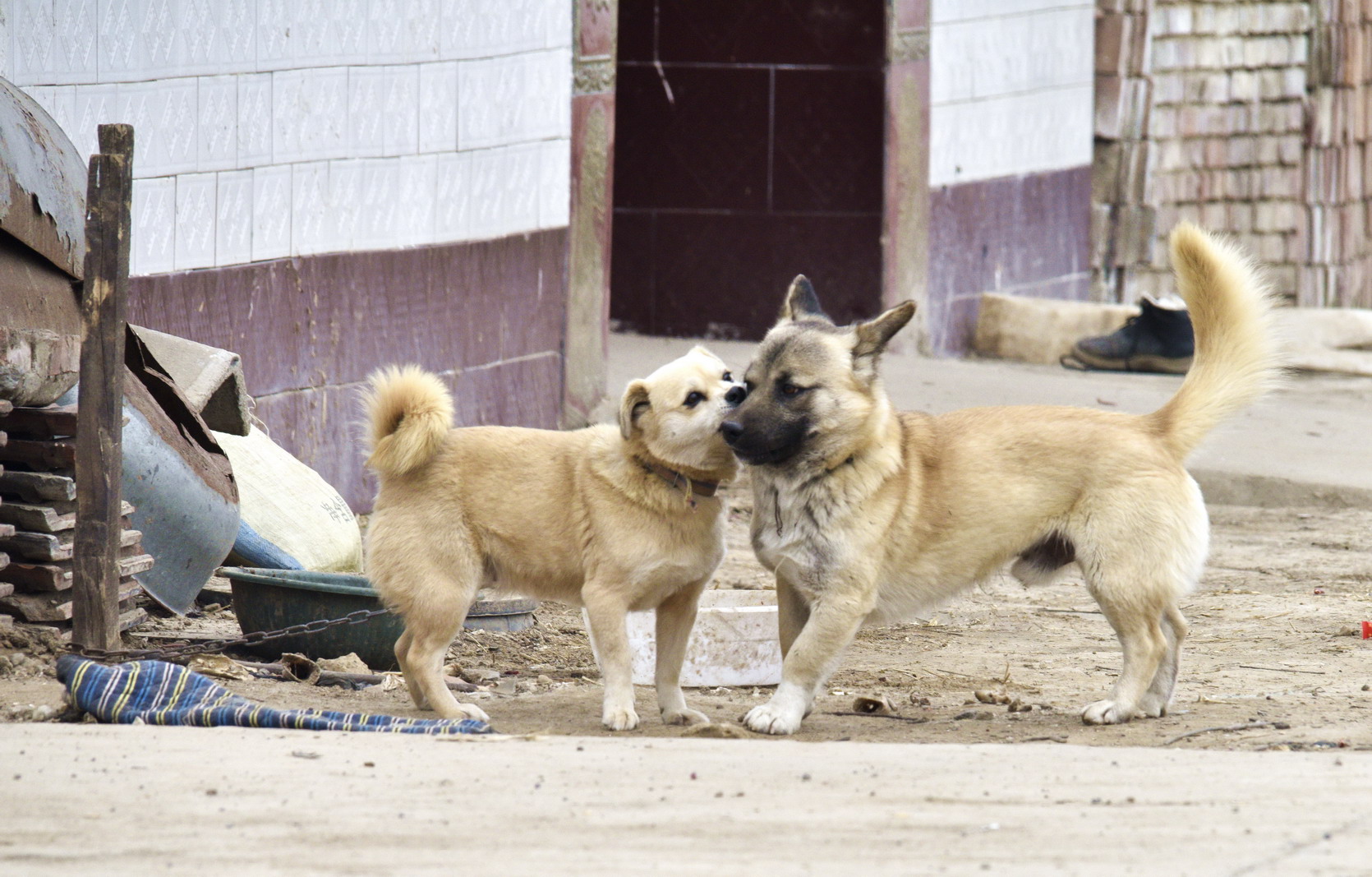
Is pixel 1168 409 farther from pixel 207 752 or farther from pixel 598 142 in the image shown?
pixel 598 142

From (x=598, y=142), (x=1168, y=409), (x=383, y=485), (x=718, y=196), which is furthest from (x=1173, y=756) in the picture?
(x=718, y=196)

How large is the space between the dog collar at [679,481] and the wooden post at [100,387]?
5.08 feet

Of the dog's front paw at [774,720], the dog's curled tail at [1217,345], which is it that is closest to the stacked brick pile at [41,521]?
the dog's front paw at [774,720]

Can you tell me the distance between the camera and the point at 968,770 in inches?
154

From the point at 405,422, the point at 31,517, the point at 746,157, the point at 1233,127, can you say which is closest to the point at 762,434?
the point at 405,422

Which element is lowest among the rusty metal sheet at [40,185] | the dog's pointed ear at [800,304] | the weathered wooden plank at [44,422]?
the weathered wooden plank at [44,422]

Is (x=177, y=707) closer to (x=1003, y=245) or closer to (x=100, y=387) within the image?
(x=100, y=387)

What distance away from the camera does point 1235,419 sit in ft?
27.0

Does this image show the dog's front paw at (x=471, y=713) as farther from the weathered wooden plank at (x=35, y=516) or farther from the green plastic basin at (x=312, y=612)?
the weathered wooden plank at (x=35, y=516)

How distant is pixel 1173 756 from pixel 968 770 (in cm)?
56

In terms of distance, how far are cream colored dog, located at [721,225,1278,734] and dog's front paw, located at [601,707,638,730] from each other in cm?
34

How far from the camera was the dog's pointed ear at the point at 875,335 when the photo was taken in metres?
4.91

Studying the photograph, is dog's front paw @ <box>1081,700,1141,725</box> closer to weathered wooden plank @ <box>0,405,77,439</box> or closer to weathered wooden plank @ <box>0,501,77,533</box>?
weathered wooden plank @ <box>0,501,77,533</box>

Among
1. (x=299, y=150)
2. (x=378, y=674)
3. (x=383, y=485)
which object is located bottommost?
(x=378, y=674)
